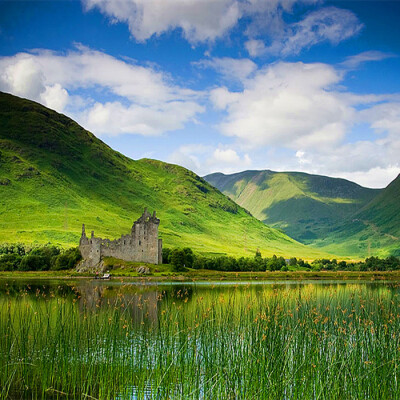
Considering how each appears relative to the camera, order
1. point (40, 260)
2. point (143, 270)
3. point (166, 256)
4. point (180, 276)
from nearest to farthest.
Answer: point (180, 276) < point (143, 270) < point (40, 260) < point (166, 256)

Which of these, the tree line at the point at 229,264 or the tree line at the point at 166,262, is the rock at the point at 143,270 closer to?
the tree line at the point at 166,262

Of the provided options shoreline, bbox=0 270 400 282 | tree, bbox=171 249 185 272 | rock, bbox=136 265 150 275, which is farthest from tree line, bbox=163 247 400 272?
→ rock, bbox=136 265 150 275

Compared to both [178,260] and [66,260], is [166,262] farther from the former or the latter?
[66,260]

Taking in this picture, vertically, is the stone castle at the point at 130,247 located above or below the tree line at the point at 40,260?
above

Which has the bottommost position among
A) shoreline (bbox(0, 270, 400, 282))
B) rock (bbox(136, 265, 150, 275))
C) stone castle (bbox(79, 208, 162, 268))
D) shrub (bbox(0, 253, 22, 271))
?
shoreline (bbox(0, 270, 400, 282))

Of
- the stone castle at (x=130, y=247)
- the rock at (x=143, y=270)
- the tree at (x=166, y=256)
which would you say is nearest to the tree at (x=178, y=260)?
the rock at (x=143, y=270)

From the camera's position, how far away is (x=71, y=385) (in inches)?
534

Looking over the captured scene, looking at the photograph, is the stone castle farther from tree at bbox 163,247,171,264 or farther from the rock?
the rock

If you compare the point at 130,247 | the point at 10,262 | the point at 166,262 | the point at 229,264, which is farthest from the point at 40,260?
the point at 229,264

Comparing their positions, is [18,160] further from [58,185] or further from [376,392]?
[376,392]

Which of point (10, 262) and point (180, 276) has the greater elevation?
point (10, 262)

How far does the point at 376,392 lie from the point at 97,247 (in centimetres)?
7750

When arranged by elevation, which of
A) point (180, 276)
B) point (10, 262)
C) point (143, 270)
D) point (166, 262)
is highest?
point (10, 262)

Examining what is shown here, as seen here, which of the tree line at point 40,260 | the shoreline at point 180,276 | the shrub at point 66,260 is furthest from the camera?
the shrub at point 66,260
